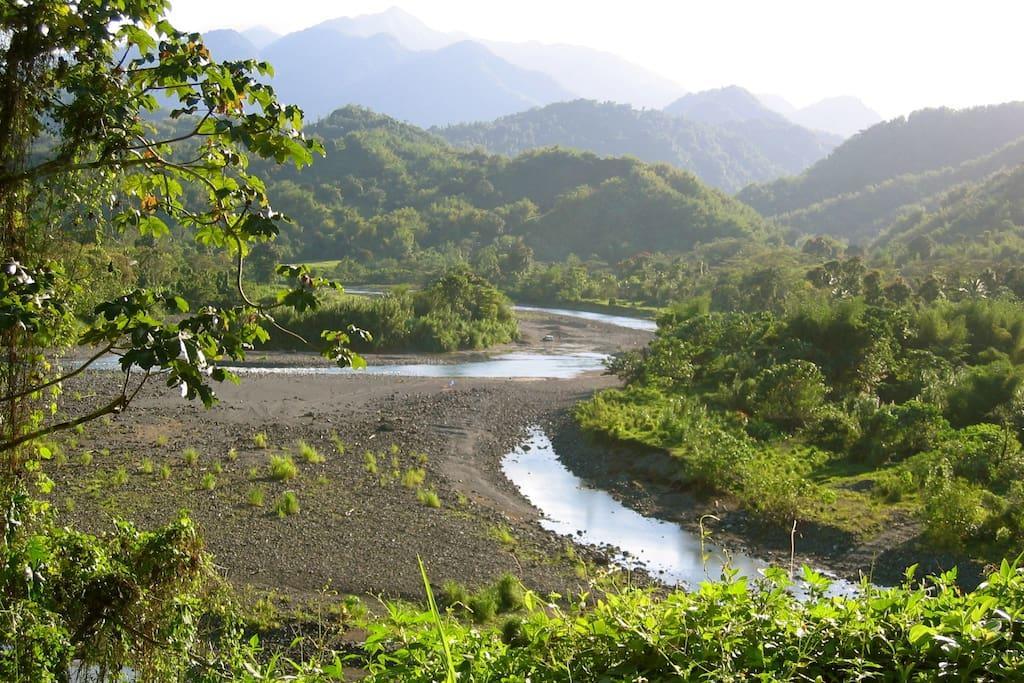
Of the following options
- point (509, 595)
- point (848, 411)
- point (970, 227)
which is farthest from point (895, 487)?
point (970, 227)

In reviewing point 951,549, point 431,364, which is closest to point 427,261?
Answer: point 431,364

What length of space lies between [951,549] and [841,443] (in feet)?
17.9

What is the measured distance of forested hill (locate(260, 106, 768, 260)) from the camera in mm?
85250

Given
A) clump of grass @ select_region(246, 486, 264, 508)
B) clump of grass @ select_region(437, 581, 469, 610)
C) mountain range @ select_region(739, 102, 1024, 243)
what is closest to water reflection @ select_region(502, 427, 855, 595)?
clump of grass @ select_region(437, 581, 469, 610)

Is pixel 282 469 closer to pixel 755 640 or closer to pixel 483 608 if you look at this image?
pixel 483 608

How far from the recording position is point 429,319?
120ft

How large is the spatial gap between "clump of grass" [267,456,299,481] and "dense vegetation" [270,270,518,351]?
668 inches

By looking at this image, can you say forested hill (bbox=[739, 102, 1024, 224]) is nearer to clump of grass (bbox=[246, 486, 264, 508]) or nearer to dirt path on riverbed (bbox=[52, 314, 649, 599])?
dirt path on riverbed (bbox=[52, 314, 649, 599])

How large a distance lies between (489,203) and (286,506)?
92767 millimetres

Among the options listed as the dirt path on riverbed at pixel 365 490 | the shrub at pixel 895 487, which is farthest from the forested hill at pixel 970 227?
the dirt path on riverbed at pixel 365 490

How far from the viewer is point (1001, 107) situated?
13412cm

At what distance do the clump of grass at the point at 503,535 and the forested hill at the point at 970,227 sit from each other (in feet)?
154

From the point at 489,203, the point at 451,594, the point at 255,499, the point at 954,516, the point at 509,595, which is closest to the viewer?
the point at 509,595

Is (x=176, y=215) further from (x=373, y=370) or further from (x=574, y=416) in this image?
(x=373, y=370)
